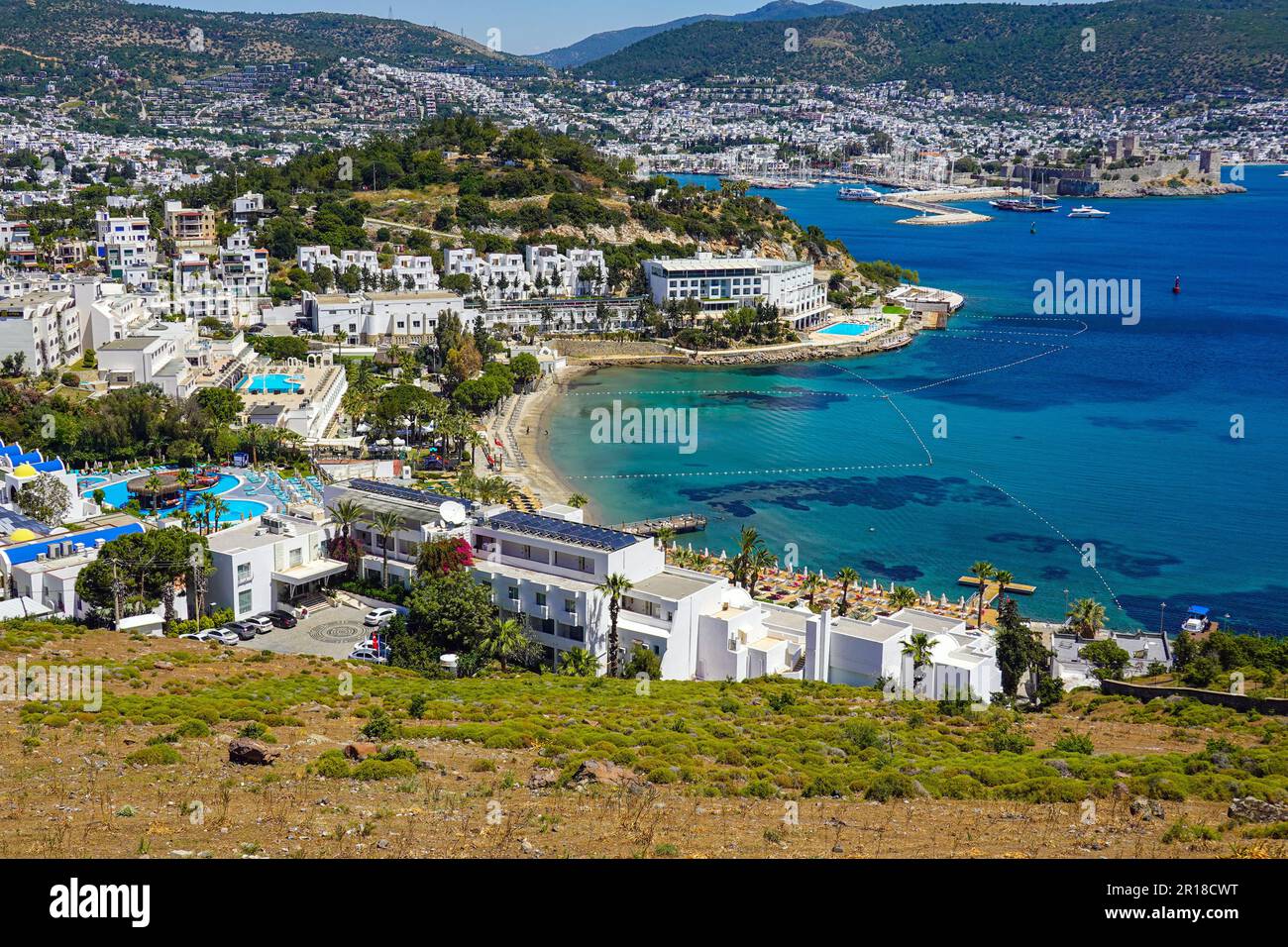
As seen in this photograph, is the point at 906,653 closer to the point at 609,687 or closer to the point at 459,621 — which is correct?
the point at 609,687

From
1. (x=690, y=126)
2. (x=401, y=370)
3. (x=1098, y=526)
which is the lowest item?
(x=1098, y=526)

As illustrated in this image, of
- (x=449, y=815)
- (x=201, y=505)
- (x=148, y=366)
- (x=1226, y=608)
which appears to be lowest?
(x=1226, y=608)

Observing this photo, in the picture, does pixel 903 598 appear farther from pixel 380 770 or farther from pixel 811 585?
pixel 380 770

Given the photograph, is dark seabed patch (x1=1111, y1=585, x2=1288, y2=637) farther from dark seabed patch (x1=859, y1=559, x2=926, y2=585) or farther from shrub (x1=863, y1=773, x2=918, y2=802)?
shrub (x1=863, y1=773, x2=918, y2=802)

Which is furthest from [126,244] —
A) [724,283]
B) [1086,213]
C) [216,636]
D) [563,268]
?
[1086,213]

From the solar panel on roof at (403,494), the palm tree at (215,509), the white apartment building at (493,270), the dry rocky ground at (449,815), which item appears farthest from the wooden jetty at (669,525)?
the white apartment building at (493,270)

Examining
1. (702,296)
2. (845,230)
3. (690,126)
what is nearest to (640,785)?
(702,296)

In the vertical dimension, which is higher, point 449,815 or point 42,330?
point 42,330
